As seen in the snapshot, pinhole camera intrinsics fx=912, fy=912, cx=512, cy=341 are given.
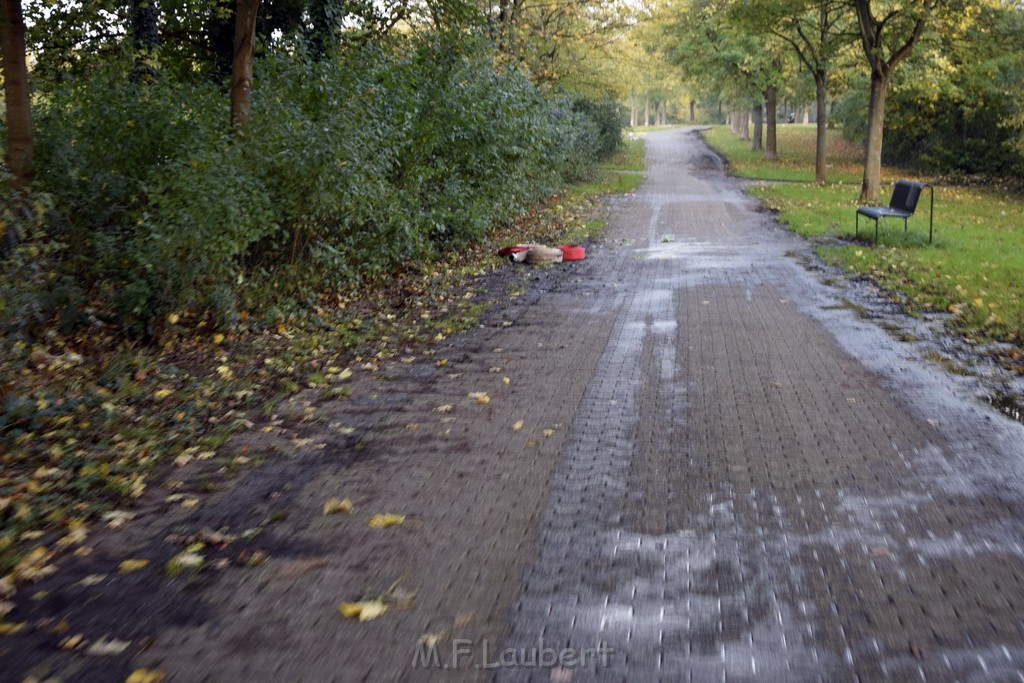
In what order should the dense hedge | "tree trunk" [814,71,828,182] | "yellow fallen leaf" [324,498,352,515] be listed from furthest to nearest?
"tree trunk" [814,71,828,182] < the dense hedge < "yellow fallen leaf" [324,498,352,515]

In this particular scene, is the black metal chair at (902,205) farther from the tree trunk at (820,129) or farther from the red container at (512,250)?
the tree trunk at (820,129)

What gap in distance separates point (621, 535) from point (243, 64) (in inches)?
316

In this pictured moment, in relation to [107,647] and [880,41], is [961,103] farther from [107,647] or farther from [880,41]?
[107,647]

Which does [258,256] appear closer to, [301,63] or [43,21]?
[301,63]

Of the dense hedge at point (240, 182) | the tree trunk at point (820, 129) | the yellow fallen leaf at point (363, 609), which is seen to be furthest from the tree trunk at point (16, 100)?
the tree trunk at point (820, 129)

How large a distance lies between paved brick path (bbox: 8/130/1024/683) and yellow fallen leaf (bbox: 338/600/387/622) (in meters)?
0.05

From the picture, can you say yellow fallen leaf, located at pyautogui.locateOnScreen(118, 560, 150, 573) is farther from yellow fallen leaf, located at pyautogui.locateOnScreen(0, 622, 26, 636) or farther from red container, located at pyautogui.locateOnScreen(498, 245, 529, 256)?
red container, located at pyautogui.locateOnScreen(498, 245, 529, 256)

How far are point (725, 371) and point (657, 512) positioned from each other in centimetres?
300

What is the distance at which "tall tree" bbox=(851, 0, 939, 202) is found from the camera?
73.0ft

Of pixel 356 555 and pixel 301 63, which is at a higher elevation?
pixel 301 63

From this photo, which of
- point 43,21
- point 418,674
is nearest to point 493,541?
point 418,674

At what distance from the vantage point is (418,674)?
3.20 metres

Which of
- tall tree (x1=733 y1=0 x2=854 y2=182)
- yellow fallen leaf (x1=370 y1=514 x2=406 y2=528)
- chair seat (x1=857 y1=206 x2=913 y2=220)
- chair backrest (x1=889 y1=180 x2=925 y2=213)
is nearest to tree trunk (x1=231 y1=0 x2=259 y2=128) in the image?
yellow fallen leaf (x1=370 y1=514 x2=406 y2=528)

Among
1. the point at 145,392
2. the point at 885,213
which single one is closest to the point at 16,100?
the point at 145,392
